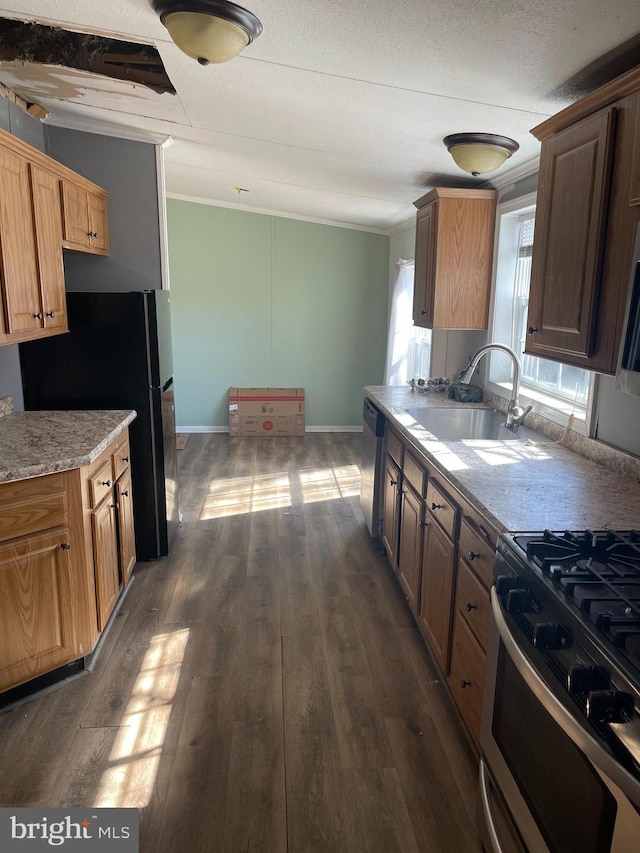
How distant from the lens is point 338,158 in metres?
3.42

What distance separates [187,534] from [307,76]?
9.04ft

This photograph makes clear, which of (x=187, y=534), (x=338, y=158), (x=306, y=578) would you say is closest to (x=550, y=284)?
(x=338, y=158)

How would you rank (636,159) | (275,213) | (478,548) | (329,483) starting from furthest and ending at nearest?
(275,213) < (329,483) < (478,548) < (636,159)

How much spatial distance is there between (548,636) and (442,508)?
1.04 meters

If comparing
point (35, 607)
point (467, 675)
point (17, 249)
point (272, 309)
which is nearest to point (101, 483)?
point (35, 607)

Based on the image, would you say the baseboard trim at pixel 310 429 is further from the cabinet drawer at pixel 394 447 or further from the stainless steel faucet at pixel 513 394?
the stainless steel faucet at pixel 513 394

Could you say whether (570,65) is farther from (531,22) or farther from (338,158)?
(338,158)

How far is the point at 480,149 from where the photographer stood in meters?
2.60

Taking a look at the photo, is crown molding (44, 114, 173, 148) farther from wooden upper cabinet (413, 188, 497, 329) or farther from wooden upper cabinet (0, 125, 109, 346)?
wooden upper cabinet (413, 188, 497, 329)

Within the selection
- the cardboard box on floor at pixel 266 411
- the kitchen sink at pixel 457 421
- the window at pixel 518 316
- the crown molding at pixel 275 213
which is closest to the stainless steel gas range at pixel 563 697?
the window at pixel 518 316

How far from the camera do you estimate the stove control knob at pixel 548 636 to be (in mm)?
1241

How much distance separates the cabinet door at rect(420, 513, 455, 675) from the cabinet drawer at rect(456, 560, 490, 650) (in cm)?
9

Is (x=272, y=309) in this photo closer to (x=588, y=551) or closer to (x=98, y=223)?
(x=98, y=223)

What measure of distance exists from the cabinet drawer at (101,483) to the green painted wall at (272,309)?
4.00 meters
